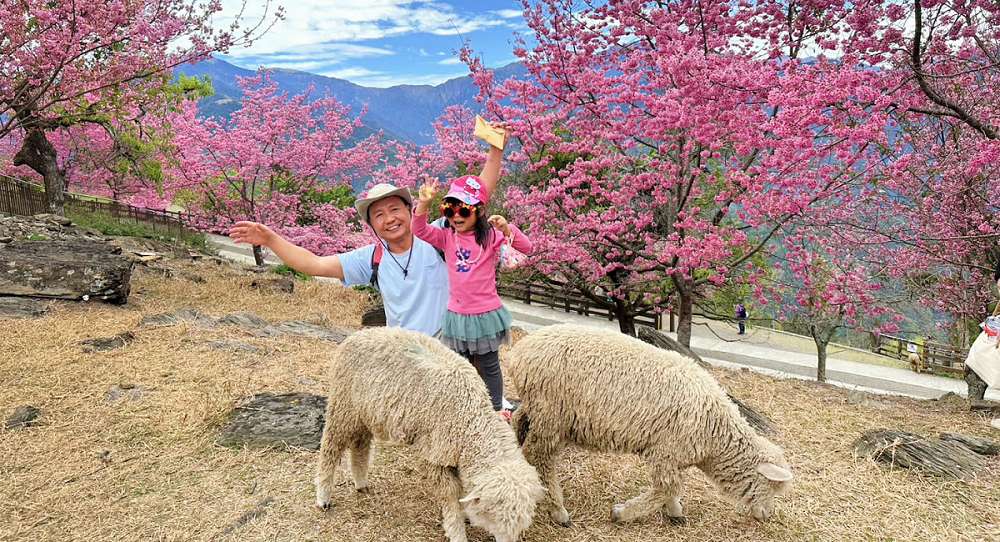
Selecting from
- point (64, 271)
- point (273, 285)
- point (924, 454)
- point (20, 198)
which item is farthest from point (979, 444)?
point (20, 198)

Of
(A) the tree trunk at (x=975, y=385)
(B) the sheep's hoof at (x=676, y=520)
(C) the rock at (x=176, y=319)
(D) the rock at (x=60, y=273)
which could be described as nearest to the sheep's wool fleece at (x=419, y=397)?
(B) the sheep's hoof at (x=676, y=520)

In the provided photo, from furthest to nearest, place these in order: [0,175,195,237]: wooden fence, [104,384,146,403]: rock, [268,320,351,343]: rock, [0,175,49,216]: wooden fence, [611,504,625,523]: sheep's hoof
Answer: [0,175,195,237]: wooden fence
[0,175,49,216]: wooden fence
[268,320,351,343]: rock
[104,384,146,403]: rock
[611,504,625,523]: sheep's hoof

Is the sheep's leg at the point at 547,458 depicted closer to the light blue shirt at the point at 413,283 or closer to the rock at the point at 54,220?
the light blue shirt at the point at 413,283

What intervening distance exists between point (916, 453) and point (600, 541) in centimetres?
288

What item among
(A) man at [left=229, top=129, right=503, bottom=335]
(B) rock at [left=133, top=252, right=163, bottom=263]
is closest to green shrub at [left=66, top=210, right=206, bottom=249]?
(B) rock at [left=133, top=252, right=163, bottom=263]

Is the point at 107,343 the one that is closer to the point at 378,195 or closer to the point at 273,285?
the point at 378,195

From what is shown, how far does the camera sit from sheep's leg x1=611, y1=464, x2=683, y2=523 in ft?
10.2

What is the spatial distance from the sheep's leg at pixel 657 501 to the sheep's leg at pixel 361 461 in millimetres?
1583

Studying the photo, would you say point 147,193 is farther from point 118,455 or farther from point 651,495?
point 651,495

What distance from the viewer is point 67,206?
2048 centimetres

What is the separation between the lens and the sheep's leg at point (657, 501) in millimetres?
3104

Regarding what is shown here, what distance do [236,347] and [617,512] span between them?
5.31m

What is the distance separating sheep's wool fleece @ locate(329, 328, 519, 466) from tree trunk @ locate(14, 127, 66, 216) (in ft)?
53.9

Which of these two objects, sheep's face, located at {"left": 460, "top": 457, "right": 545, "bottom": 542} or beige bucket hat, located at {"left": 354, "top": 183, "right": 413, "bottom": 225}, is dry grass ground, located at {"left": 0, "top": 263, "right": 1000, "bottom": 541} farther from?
beige bucket hat, located at {"left": 354, "top": 183, "right": 413, "bottom": 225}
